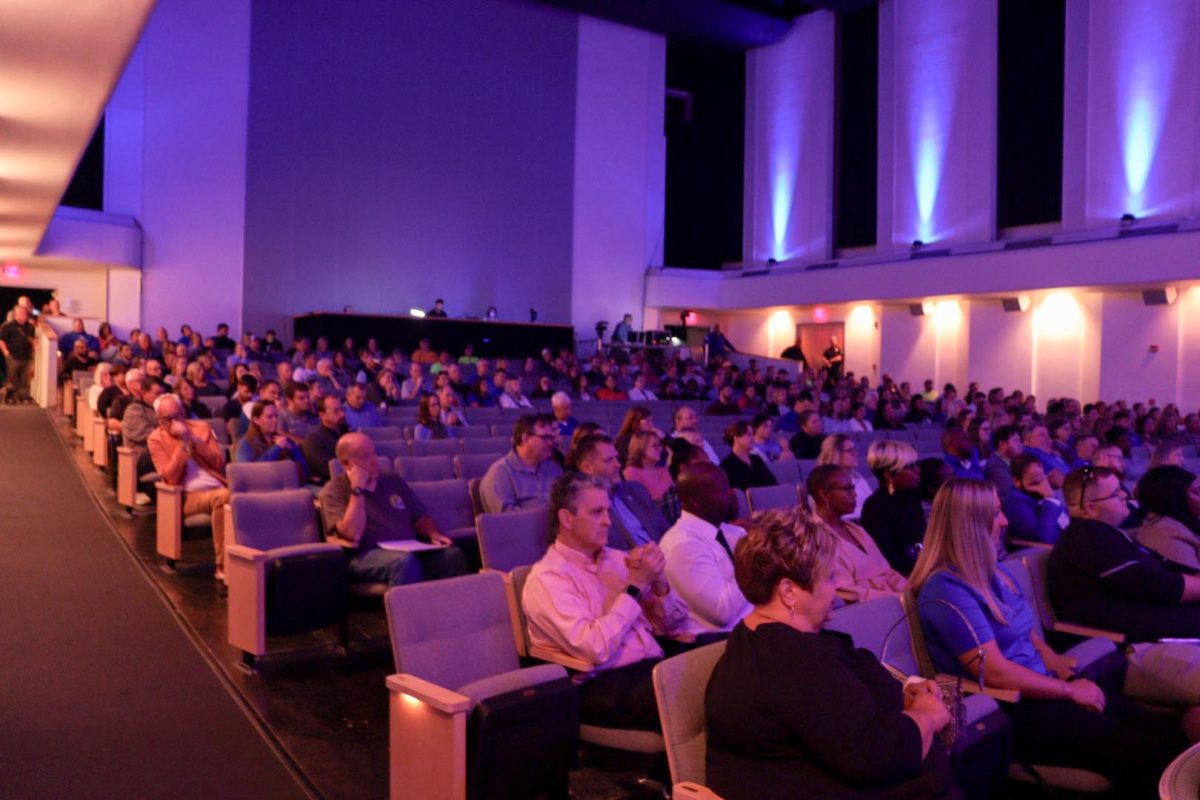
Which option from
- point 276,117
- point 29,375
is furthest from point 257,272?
point 29,375

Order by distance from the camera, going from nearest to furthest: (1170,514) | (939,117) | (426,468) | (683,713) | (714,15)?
(683,713) < (1170,514) < (426,468) < (939,117) < (714,15)

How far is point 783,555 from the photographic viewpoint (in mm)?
2076

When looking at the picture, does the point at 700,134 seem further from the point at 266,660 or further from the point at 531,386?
the point at 266,660

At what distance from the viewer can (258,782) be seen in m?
3.09

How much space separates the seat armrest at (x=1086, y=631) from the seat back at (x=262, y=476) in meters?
3.77

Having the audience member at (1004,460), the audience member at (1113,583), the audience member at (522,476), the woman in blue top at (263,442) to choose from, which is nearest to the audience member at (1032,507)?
the audience member at (1004,460)

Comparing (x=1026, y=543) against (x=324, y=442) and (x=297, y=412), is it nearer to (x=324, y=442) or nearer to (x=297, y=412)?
(x=324, y=442)

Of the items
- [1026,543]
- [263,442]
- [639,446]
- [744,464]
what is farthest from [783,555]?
[263,442]

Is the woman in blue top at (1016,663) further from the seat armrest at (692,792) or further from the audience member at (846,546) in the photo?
the seat armrest at (692,792)

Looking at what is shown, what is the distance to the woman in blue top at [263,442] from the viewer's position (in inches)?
227

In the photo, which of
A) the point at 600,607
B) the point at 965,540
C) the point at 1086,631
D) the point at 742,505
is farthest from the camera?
the point at 742,505

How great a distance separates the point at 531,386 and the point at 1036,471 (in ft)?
32.6

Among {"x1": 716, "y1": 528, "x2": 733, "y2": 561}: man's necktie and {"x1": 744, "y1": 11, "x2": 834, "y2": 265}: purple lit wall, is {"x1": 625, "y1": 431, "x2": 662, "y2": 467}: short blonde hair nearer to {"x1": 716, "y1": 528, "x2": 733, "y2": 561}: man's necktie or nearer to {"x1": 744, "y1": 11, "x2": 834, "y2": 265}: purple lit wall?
{"x1": 716, "y1": 528, "x2": 733, "y2": 561}: man's necktie

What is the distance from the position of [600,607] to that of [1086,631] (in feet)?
6.22
